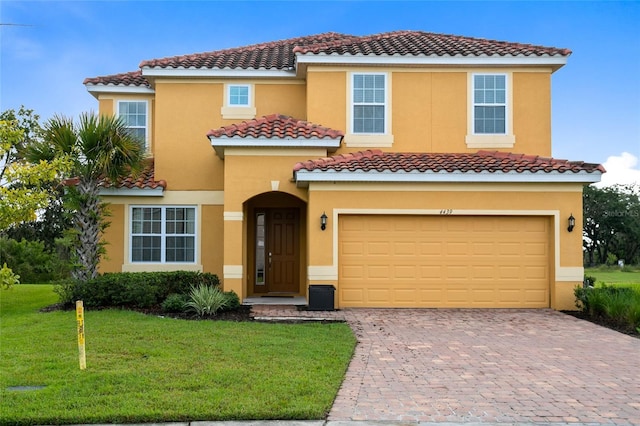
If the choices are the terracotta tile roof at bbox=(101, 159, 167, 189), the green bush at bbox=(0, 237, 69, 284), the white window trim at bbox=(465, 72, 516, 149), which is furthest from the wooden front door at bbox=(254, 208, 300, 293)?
the green bush at bbox=(0, 237, 69, 284)

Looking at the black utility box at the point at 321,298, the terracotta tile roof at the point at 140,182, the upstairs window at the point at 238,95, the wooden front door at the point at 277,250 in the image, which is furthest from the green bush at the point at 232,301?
the upstairs window at the point at 238,95

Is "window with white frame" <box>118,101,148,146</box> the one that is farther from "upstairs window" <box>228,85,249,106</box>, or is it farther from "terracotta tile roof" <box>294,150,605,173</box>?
"terracotta tile roof" <box>294,150,605,173</box>

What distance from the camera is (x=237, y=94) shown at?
18.6 metres

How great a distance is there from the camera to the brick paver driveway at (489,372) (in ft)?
22.6

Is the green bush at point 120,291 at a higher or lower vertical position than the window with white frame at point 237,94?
lower

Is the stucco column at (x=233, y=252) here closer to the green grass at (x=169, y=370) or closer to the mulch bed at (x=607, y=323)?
the green grass at (x=169, y=370)

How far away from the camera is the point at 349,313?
1452cm

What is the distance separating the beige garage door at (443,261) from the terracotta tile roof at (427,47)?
511 centimetres

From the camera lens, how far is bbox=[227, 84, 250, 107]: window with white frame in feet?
60.8

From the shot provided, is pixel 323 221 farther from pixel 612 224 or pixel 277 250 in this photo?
pixel 612 224

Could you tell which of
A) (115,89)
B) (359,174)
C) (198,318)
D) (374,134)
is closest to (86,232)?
(198,318)

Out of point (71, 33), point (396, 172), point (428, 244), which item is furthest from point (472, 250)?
point (71, 33)

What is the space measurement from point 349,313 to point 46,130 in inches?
356

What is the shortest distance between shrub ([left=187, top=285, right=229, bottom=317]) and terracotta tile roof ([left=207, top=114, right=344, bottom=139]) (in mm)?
4210
